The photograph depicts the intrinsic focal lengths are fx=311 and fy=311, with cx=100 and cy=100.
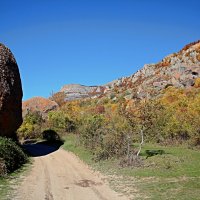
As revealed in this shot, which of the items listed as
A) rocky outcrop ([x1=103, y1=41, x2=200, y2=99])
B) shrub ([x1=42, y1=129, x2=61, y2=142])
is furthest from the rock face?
rocky outcrop ([x1=103, y1=41, x2=200, y2=99])

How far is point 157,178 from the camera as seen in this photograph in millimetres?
16203

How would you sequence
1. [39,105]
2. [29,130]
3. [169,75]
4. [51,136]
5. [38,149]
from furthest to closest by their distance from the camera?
[169,75] → [39,105] → [29,130] → [51,136] → [38,149]

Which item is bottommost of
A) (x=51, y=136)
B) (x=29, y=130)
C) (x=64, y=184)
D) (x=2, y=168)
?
(x=64, y=184)

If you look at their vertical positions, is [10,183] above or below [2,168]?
below

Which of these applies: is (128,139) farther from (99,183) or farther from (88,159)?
(99,183)

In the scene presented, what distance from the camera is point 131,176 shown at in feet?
56.1

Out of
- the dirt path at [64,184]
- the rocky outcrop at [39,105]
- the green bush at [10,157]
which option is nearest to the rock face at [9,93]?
the green bush at [10,157]

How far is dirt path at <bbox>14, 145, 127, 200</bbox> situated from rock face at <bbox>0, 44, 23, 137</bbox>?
16.5 feet

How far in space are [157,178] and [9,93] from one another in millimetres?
13821

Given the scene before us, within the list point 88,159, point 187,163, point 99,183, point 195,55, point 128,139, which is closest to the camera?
point 99,183

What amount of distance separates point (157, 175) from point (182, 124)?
18.6 metres

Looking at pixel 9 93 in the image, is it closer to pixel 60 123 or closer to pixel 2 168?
pixel 2 168

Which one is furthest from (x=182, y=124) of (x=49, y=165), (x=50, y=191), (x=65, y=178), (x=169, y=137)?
(x=50, y=191)

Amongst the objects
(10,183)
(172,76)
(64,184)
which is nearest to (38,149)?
(10,183)
